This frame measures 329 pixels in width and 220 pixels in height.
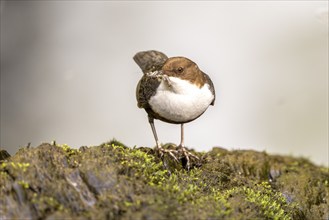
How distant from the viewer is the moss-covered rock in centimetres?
373

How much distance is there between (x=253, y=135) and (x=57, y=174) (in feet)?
25.6

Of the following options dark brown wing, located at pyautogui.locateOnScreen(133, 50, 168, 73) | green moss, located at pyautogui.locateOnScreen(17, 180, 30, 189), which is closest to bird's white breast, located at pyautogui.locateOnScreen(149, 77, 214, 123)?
dark brown wing, located at pyautogui.locateOnScreen(133, 50, 168, 73)

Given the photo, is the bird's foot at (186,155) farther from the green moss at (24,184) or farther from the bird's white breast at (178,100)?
the green moss at (24,184)

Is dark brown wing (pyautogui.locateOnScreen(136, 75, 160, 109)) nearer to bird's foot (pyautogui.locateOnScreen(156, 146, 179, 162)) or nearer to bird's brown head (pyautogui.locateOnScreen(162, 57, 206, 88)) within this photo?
bird's brown head (pyautogui.locateOnScreen(162, 57, 206, 88))

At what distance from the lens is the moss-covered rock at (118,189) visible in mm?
3734

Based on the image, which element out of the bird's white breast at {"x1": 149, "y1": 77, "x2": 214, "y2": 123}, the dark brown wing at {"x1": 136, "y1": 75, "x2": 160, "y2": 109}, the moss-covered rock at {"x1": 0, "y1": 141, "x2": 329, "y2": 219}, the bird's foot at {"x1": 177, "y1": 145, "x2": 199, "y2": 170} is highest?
the dark brown wing at {"x1": 136, "y1": 75, "x2": 160, "y2": 109}

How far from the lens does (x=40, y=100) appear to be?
11141 millimetres

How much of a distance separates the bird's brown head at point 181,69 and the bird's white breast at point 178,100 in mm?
46

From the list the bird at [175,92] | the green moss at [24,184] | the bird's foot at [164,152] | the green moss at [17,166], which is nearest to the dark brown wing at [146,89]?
the bird at [175,92]

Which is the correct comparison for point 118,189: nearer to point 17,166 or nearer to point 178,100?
point 17,166

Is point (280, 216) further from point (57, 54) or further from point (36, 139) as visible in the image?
point (57, 54)

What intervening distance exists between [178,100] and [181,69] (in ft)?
0.95

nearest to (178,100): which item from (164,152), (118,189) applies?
(164,152)

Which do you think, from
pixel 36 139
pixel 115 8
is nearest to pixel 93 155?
pixel 36 139
